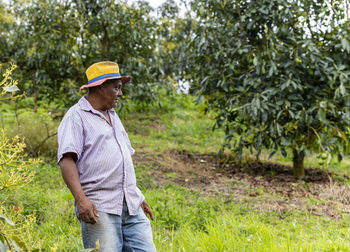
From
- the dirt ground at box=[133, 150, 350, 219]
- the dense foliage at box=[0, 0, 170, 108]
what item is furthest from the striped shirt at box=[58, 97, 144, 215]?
the dense foliage at box=[0, 0, 170, 108]

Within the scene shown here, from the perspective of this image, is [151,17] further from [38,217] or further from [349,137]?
[38,217]

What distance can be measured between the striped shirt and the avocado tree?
3.66 m

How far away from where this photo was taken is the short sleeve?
241 cm

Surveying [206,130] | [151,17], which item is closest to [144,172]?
[151,17]

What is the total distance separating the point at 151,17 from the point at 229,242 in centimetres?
666

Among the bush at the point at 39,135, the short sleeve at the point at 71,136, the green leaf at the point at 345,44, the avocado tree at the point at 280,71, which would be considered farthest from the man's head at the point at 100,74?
the green leaf at the point at 345,44

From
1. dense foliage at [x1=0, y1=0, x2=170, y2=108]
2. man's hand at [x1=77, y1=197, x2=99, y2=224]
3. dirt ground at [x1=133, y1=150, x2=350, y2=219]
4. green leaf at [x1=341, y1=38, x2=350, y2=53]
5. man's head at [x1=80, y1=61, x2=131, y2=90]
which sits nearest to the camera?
man's hand at [x1=77, y1=197, x2=99, y2=224]

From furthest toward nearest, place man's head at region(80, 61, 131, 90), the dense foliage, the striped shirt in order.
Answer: the dense foliage → man's head at region(80, 61, 131, 90) → the striped shirt

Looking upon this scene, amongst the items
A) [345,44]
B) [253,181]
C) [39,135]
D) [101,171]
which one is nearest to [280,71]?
[345,44]

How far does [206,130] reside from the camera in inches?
434

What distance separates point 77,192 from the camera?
2.37m

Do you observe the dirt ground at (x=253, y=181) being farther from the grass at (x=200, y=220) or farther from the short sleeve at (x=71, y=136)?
the short sleeve at (x=71, y=136)

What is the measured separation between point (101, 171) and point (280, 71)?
4.46m

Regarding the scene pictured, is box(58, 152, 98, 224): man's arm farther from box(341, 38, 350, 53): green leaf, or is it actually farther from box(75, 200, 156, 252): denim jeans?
box(341, 38, 350, 53): green leaf
